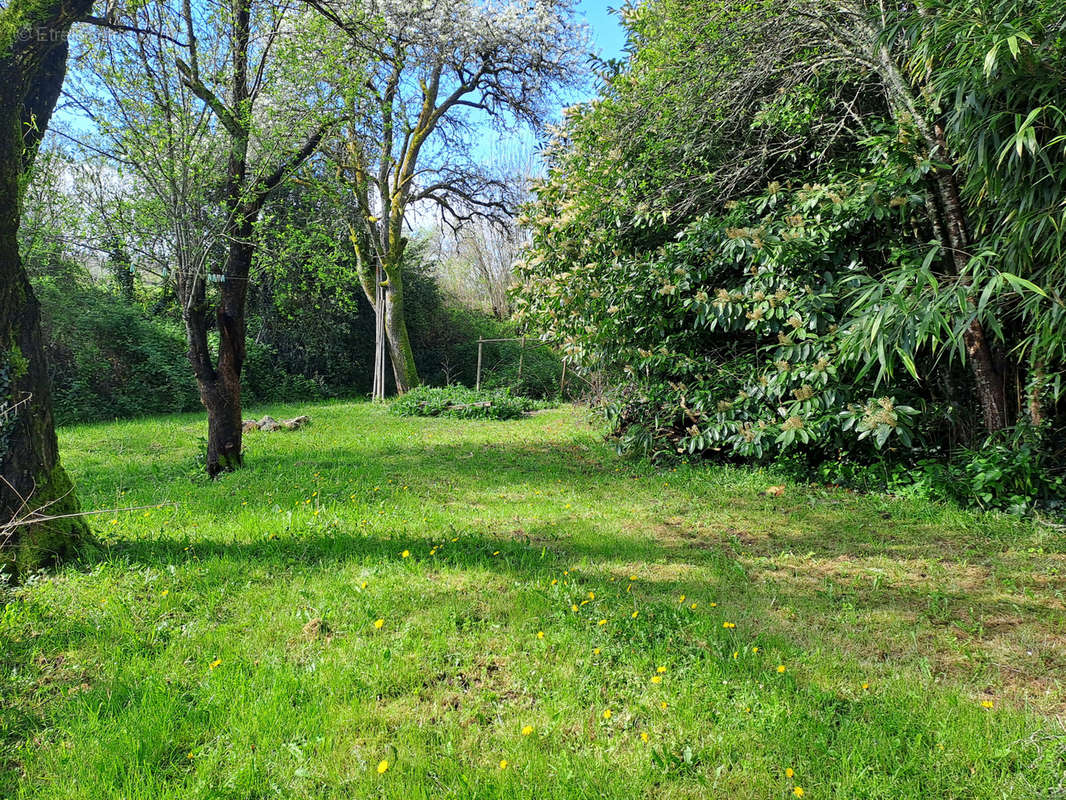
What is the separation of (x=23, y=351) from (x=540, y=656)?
3256 mm

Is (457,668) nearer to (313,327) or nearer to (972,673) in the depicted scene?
(972,673)

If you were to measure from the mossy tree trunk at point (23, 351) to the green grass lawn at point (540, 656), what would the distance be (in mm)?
287

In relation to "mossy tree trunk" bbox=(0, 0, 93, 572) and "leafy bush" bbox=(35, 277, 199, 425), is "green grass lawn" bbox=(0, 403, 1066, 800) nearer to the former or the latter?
"mossy tree trunk" bbox=(0, 0, 93, 572)

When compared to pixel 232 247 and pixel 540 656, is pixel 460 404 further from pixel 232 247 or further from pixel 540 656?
pixel 540 656

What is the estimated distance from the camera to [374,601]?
279 centimetres

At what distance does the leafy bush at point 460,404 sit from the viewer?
10688 millimetres

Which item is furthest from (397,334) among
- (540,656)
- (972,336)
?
(540,656)

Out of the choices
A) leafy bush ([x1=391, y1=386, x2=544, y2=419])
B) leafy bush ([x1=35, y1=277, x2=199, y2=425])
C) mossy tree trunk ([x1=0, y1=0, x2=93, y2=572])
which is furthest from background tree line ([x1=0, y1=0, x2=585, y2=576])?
leafy bush ([x1=391, y1=386, x2=544, y2=419])

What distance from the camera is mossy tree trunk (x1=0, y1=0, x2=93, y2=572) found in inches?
117

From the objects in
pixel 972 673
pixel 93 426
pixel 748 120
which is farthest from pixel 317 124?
pixel 93 426

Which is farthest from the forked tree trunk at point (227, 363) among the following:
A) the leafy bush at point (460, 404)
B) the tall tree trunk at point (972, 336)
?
the tall tree trunk at point (972, 336)

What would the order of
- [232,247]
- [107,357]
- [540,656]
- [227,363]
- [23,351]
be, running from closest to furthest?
[540,656] < [23,351] < [232,247] < [227,363] < [107,357]

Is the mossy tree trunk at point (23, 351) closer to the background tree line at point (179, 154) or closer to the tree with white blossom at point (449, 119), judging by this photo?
the background tree line at point (179, 154)

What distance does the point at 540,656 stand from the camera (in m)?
2.33
